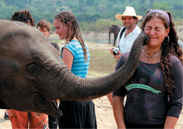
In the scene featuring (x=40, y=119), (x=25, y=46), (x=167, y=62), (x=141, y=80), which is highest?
(x=25, y=46)

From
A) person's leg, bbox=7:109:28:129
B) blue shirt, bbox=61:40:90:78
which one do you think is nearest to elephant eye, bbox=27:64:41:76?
blue shirt, bbox=61:40:90:78

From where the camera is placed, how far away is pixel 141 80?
255cm

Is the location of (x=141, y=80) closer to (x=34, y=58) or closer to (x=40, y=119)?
(x=34, y=58)

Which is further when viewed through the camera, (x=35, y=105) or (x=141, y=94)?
(x=141, y=94)

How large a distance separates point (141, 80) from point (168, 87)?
0.28 m

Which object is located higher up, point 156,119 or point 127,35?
point 127,35

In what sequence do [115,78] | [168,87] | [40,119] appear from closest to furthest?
[115,78]
[168,87]
[40,119]

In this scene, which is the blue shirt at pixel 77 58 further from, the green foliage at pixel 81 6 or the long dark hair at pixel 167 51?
the green foliage at pixel 81 6

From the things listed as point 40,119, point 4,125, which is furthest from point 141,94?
point 4,125

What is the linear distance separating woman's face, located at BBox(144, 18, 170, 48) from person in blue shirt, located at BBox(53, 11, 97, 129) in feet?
3.64

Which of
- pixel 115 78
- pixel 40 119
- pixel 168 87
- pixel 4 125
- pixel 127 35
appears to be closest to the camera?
pixel 115 78

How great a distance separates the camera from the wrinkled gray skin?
212 centimetres

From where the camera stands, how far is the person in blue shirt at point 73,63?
333cm

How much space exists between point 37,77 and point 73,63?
126cm
